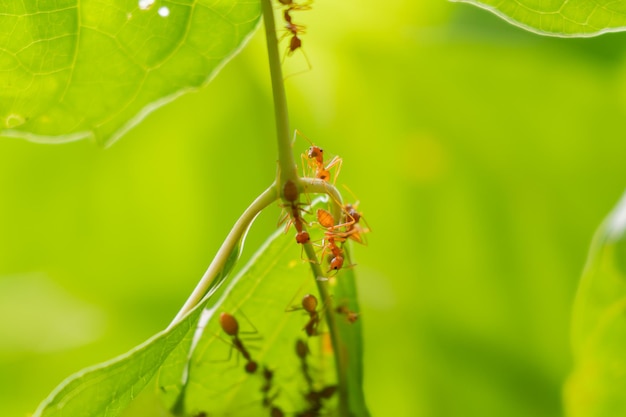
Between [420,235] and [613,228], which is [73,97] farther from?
[420,235]

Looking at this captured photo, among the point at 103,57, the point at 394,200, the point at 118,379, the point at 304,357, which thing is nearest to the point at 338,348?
the point at 304,357

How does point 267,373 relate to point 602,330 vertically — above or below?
above

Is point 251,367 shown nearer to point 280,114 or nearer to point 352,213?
point 352,213

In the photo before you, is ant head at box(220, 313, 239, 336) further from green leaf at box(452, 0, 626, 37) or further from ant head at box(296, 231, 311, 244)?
green leaf at box(452, 0, 626, 37)

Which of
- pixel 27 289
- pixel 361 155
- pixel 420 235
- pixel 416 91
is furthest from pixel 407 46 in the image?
pixel 27 289

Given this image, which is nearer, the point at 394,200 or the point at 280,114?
the point at 280,114

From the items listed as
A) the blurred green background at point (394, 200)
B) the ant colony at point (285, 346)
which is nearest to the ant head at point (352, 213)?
the ant colony at point (285, 346)

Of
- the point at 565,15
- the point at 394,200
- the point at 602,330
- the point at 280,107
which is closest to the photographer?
the point at 280,107

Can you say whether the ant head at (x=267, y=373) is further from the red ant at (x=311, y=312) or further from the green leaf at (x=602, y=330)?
the green leaf at (x=602, y=330)
